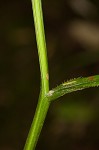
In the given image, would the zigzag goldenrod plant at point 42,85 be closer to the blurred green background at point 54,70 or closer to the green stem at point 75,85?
the green stem at point 75,85

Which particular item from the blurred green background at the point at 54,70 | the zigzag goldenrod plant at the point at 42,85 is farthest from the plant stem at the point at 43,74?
the blurred green background at the point at 54,70

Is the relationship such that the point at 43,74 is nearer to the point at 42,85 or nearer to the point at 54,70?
the point at 42,85

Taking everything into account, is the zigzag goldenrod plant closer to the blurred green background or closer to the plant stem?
the plant stem

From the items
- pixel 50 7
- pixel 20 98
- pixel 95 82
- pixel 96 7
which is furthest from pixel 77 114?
pixel 95 82

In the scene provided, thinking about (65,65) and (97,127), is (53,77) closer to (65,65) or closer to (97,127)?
(65,65)

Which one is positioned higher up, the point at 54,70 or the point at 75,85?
the point at 54,70

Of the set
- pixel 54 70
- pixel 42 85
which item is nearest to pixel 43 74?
pixel 42 85

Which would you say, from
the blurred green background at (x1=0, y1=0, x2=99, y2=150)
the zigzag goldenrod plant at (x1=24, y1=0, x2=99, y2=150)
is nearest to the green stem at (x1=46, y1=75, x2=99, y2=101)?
the zigzag goldenrod plant at (x1=24, y1=0, x2=99, y2=150)
